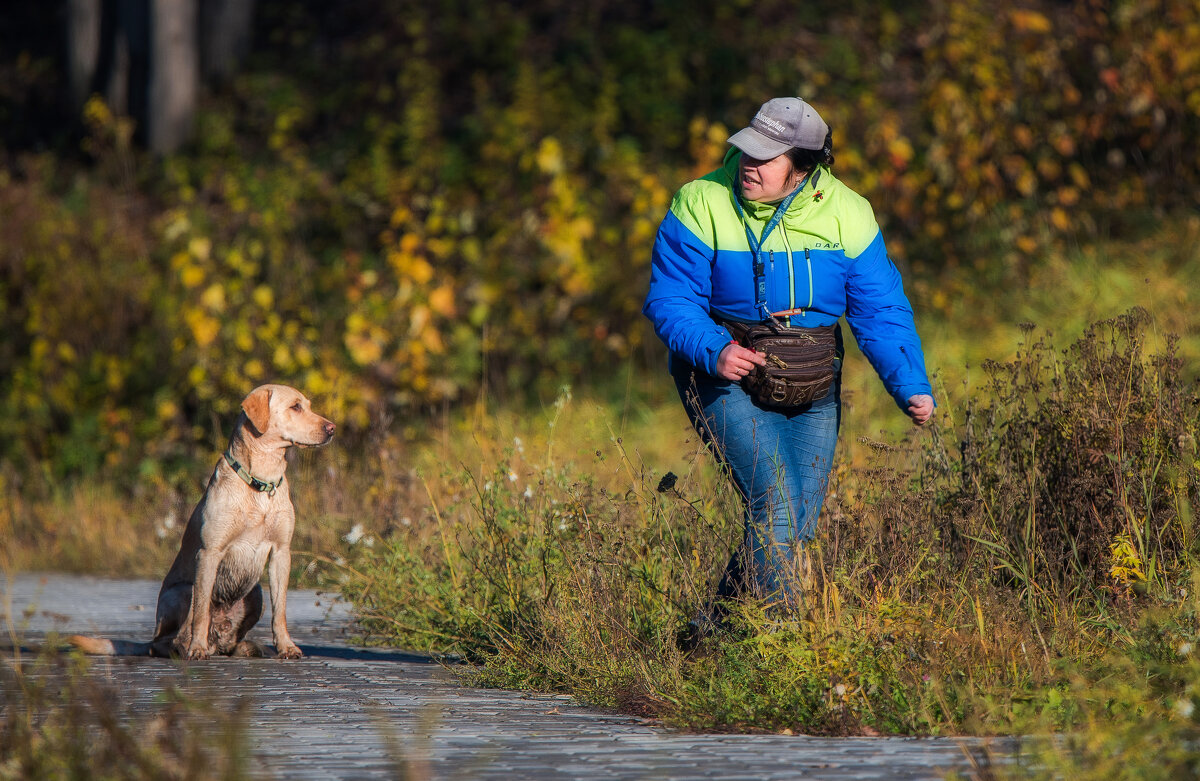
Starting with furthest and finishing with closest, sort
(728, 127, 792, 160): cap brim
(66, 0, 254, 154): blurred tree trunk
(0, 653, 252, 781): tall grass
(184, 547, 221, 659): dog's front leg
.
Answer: (66, 0, 254, 154): blurred tree trunk, (184, 547, 221, 659): dog's front leg, (728, 127, 792, 160): cap brim, (0, 653, 252, 781): tall grass

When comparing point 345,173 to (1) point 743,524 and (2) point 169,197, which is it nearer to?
(2) point 169,197

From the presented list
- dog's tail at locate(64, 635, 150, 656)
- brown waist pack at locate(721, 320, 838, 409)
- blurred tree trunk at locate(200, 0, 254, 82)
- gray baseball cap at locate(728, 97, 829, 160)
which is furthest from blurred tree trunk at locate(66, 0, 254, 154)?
brown waist pack at locate(721, 320, 838, 409)

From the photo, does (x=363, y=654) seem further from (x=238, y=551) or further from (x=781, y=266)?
(x=781, y=266)

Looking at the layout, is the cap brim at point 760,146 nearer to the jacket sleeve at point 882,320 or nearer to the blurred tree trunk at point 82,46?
the jacket sleeve at point 882,320

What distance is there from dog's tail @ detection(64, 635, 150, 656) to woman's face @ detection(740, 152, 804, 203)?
3.80 metres

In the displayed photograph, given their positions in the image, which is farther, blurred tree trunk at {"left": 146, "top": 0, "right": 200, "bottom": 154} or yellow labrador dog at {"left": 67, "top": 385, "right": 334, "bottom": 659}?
blurred tree trunk at {"left": 146, "top": 0, "right": 200, "bottom": 154}

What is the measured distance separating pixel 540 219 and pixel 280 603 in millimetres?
8350

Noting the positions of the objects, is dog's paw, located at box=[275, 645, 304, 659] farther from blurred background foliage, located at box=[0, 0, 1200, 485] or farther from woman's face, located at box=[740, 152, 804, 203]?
blurred background foliage, located at box=[0, 0, 1200, 485]

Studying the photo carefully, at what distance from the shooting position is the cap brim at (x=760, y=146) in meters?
5.19

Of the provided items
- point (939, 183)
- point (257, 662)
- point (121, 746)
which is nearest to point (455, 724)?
point (121, 746)

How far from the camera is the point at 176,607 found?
22.4ft

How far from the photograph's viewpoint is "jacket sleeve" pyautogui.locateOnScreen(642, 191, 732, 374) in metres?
5.19

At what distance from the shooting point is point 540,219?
1456cm

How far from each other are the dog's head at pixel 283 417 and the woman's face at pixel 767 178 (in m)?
2.72
